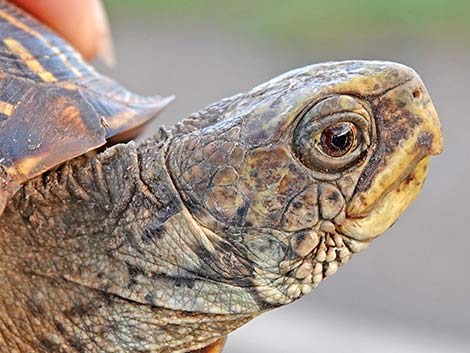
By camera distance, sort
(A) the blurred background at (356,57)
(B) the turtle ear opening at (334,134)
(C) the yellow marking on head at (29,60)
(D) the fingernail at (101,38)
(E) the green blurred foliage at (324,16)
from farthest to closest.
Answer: (E) the green blurred foliage at (324,16)
(A) the blurred background at (356,57)
(D) the fingernail at (101,38)
(C) the yellow marking on head at (29,60)
(B) the turtle ear opening at (334,134)

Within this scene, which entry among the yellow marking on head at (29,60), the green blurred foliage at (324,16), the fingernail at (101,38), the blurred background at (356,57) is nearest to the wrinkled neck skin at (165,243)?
the yellow marking on head at (29,60)

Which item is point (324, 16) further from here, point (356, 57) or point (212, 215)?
point (212, 215)

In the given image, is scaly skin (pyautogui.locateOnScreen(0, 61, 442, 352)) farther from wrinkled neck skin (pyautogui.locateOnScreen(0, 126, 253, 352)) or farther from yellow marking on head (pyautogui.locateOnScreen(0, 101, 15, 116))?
yellow marking on head (pyautogui.locateOnScreen(0, 101, 15, 116))

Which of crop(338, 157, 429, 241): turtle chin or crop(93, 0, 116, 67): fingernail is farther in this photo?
crop(93, 0, 116, 67): fingernail

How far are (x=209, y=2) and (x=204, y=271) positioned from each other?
5167 mm

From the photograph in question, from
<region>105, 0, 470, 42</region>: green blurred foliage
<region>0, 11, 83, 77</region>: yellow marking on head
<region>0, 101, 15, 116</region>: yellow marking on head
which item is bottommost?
<region>0, 101, 15, 116</region>: yellow marking on head

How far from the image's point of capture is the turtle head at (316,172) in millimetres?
1089

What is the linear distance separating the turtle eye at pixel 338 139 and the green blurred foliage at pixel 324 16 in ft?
13.0

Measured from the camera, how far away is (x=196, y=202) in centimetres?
112

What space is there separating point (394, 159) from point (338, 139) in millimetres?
76

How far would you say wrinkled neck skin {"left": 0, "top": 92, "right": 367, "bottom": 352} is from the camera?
3.60ft

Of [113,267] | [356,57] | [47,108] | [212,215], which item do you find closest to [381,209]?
[212,215]

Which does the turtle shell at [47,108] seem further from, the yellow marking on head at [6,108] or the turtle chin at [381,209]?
the turtle chin at [381,209]

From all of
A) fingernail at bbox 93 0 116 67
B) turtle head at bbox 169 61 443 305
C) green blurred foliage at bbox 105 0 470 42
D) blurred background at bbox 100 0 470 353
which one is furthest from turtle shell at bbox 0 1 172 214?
green blurred foliage at bbox 105 0 470 42
